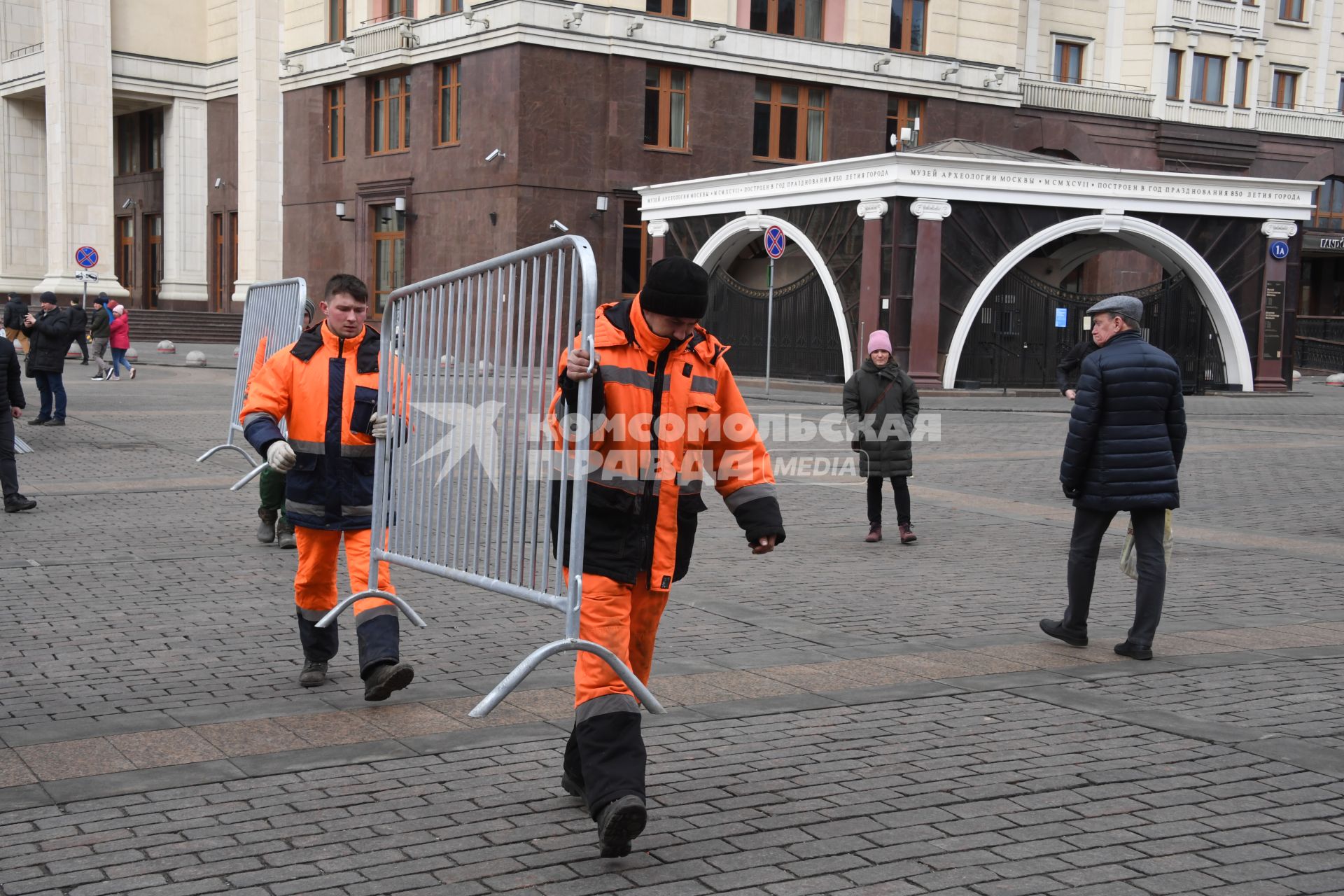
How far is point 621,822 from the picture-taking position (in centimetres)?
400

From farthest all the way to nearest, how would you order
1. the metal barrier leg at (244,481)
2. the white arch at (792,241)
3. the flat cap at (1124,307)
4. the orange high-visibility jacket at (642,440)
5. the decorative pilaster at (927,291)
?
1. the white arch at (792,241)
2. the decorative pilaster at (927,291)
3. the metal barrier leg at (244,481)
4. the flat cap at (1124,307)
5. the orange high-visibility jacket at (642,440)

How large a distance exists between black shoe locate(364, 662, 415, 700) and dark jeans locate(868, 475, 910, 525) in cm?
557

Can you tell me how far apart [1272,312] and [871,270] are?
1008 centimetres

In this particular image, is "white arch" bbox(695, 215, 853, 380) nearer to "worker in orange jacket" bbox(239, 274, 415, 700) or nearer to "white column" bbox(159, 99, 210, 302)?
"worker in orange jacket" bbox(239, 274, 415, 700)

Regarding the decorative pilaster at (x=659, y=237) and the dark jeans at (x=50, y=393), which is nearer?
the dark jeans at (x=50, y=393)

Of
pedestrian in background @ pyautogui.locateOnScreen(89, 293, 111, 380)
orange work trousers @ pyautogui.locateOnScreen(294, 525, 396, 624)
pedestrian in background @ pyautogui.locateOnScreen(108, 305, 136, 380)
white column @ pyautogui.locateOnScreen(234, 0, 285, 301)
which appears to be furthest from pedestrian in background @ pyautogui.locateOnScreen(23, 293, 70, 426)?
white column @ pyautogui.locateOnScreen(234, 0, 285, 301)

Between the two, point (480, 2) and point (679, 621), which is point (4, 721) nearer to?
point (679, 621)

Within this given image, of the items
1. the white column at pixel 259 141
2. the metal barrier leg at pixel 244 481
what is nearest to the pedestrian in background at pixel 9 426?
the metal barrier leg at pixel 244 481

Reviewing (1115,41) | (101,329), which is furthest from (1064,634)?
(1115,41)

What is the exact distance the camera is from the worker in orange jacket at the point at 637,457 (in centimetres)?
434

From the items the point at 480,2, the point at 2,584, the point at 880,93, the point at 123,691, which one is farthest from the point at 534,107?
the point at 123,691

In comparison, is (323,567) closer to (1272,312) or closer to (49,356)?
(49,356)

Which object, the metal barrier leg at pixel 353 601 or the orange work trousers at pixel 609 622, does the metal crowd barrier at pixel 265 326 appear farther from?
the orange work trousers at pixel 609 622

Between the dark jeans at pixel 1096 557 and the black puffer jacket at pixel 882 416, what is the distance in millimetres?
3476
